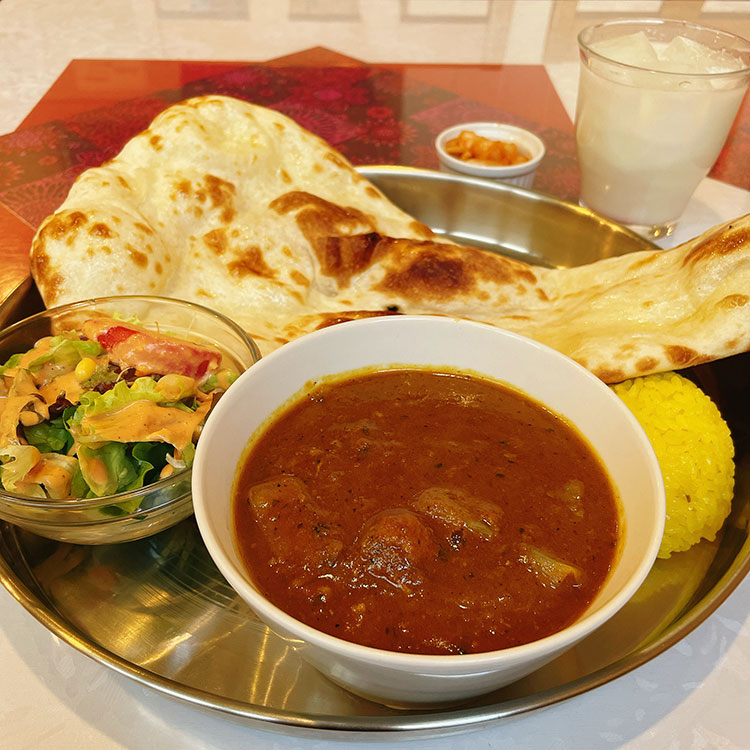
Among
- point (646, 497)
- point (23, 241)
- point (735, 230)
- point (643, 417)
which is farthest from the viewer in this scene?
point (23, 241)

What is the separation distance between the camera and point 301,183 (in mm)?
2361

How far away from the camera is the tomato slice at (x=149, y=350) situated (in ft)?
5.36

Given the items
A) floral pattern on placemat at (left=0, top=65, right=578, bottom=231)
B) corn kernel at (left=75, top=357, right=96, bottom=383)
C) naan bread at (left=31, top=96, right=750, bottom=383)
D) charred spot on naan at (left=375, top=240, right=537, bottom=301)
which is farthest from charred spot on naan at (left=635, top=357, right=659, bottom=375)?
floral pattern on placemat at (left=0, top=65, right=578, bottom=231)

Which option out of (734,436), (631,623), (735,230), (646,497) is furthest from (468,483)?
(735,230)

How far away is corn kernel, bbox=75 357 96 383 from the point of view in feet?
5.26

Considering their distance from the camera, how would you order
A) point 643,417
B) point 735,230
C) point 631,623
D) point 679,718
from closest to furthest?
point 679,718 < point 631,623 < point 643,417 < point 735,230

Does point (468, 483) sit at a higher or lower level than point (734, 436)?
higher

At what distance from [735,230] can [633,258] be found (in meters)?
0.33

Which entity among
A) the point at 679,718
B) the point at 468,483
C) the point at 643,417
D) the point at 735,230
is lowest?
the point at 679,718

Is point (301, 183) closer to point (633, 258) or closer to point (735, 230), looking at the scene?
point (633, 258)

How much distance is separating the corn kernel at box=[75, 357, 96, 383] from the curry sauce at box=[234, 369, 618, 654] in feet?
1.58

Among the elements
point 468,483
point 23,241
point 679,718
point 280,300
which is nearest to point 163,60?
point 23,241

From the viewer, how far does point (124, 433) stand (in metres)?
1.44

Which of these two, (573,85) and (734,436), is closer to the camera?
(734,436)
